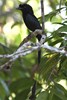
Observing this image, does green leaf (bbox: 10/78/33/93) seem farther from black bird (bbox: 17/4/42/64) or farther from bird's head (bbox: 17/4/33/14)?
bird's head (bbox: 17/4/33/14)

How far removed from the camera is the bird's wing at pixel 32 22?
10.4ft

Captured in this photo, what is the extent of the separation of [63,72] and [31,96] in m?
0.27

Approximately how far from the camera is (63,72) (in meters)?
2.86

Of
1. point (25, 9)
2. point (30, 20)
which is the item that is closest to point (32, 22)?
point (30, 20)

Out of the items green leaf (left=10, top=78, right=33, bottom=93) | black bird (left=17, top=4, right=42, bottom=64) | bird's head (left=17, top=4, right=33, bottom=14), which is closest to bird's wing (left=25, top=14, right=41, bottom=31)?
black bird (left=17, top=4, right=42, bottom=64)

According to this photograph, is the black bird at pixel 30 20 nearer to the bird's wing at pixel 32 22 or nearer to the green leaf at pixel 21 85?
the bird's wing at pixel 32 22

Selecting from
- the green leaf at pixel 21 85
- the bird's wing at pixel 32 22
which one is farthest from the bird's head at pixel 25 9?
the green leaf at pixel 21 85

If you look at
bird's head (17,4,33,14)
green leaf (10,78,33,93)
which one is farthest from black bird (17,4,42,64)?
green leaf (10,78,33,93)

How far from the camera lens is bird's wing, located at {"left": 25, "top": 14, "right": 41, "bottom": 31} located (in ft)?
10.4

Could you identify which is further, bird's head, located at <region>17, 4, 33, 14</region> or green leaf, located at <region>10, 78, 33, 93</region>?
bird's head, located at <region>17, 4, 33, 14</region>

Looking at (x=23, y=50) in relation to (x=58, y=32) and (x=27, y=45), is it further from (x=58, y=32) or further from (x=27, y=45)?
(x=58, y=32)

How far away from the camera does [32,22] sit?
320cm

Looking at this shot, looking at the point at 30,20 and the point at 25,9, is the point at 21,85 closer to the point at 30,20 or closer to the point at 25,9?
the point at 30,20

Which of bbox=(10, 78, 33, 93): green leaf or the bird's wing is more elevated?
the bird's wing
